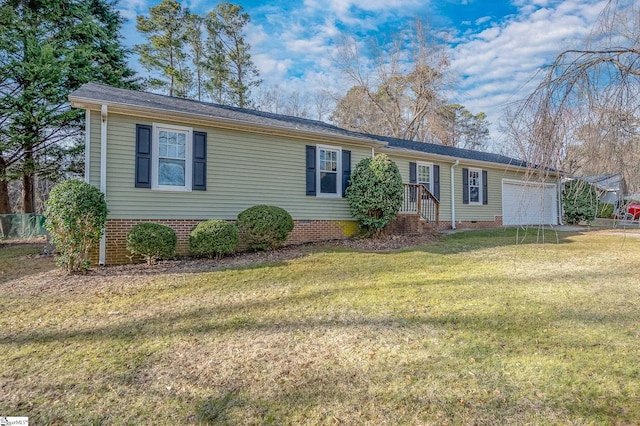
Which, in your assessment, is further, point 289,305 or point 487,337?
point 289,305

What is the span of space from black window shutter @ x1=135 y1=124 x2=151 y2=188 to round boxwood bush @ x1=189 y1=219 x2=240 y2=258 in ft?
5.20

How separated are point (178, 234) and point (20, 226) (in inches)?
386

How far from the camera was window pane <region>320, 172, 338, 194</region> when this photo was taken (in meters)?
9.84

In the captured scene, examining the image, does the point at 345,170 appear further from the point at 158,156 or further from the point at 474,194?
the point at 474,194

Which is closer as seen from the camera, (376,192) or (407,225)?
(376,192)

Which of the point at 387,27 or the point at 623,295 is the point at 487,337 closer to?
the point at 623,295

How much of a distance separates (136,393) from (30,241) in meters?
13.7

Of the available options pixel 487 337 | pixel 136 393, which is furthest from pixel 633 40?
pixel 136 393

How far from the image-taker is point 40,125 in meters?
11.8

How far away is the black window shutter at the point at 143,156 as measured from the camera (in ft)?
23.8

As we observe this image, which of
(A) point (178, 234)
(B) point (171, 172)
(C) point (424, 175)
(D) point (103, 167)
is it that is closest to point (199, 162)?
(B) point (171, 172)

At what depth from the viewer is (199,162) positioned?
7910 millimetres

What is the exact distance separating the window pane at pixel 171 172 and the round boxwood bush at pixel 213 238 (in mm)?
1408

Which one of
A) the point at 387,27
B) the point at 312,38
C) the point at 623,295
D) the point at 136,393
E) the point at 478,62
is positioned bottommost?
the point at 136,393
